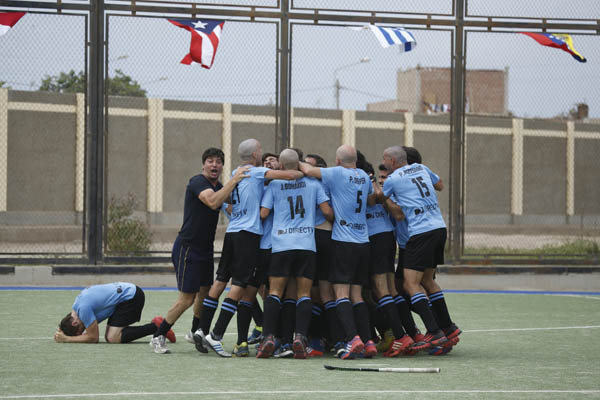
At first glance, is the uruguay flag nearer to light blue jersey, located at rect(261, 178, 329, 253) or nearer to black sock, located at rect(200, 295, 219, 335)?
light blue jersey, located at rect(261, 178, 329, 253)

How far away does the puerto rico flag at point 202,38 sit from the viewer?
14.2 m

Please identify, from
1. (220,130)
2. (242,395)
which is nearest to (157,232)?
(242,395)

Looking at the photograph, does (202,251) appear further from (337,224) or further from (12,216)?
(12,216)

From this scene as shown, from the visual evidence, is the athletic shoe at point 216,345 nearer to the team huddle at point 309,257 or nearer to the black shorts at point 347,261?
the team huddle at point 309,257

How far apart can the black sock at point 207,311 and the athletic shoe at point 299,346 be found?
2.86 feet

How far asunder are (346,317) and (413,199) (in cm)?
136

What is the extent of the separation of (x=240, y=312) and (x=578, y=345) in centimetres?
355

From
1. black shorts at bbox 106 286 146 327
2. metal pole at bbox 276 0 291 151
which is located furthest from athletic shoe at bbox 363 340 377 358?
metal pole at bbox 276 0 291 151

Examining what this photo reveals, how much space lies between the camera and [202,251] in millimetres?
8336

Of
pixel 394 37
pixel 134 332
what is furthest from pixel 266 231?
pixel 394 37

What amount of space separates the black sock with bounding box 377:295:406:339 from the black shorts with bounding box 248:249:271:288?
1.17m

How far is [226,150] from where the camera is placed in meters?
31.2

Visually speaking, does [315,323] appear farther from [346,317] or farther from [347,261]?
[347,261]

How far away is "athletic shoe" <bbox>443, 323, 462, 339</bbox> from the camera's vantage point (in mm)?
8359
